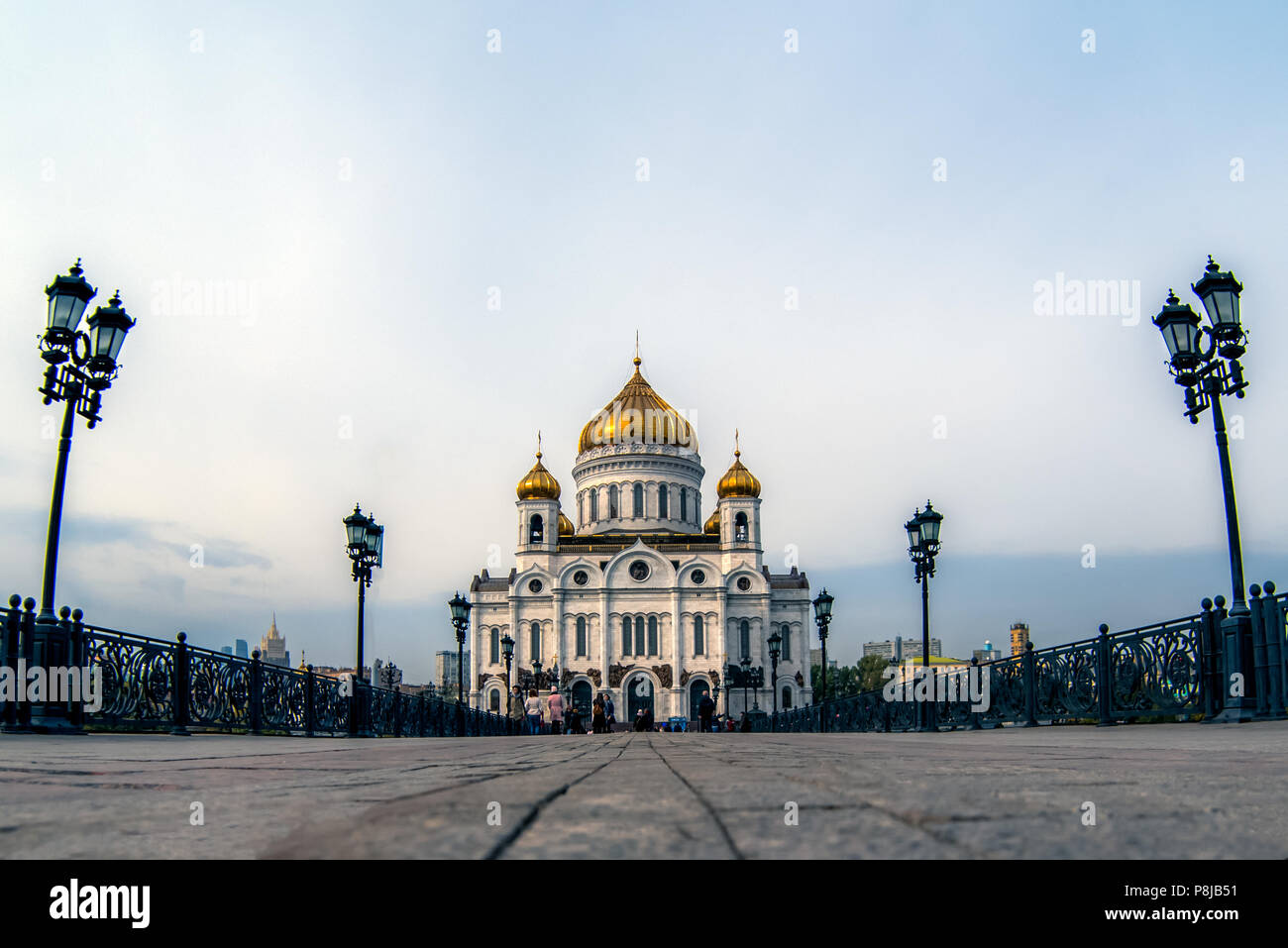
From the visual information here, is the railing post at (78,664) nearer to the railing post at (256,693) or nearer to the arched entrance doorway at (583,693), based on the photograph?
the railing post at (256,693)

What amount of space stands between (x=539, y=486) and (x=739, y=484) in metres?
13.2

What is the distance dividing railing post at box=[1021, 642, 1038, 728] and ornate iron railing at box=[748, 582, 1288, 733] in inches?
0.5

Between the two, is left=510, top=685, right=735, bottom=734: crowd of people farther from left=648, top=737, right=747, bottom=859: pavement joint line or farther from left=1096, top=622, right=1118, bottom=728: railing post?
left=648, top=737, right=747, bottom=859: pavement joint line

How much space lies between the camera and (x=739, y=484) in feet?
215

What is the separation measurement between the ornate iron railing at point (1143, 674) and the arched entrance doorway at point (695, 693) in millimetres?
46163

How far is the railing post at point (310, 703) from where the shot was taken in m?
15.2

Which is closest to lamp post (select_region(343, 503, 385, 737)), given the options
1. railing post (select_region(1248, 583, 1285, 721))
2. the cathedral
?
railing post (select_region(1248, 583, 1285, 721))

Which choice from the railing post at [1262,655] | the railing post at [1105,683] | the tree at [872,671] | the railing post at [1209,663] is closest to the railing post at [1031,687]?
the railing post at [1105,683]

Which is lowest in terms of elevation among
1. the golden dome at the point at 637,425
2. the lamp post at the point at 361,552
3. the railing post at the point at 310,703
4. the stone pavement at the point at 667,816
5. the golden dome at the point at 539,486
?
the railing post at the point at 310,703

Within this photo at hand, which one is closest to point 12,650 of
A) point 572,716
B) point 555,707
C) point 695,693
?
point 555,707
